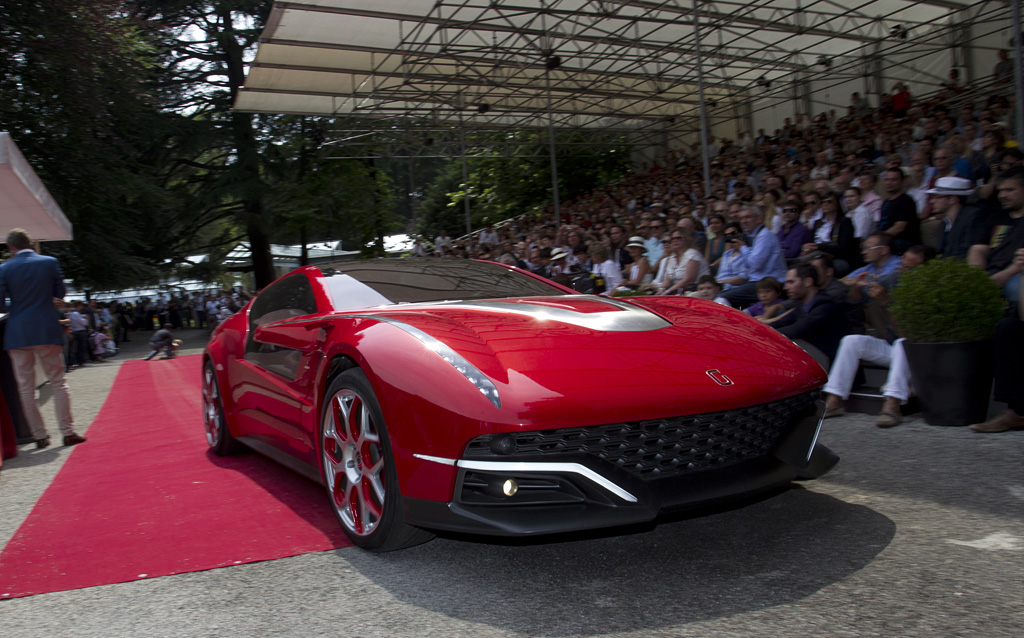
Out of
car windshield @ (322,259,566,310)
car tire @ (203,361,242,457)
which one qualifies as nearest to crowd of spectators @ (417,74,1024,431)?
car windshield @ (322,259,566,310)

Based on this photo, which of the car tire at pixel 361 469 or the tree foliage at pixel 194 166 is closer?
the car tire at pixel 361 469

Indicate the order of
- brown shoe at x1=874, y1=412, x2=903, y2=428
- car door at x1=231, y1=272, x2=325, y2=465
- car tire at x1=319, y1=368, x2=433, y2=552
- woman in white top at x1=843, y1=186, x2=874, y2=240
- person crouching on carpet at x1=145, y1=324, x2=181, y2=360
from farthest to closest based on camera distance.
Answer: person crouching on carpet at x1=145, y1=324, x2=181, y2=360
woman in white top at x1=843, y1=186, x2=874, y2=240
brown shoe at x1=874, y1=412, x2=903, y2=428
car door at x1=231, y1=272, x2=325, y2=465
car tire at x1=319, y1=368, x2=433, y2=552

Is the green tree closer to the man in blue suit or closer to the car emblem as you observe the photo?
the man in blue suit

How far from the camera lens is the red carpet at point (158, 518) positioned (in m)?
3.43

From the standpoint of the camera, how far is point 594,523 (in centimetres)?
262

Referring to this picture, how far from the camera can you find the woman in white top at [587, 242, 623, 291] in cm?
983

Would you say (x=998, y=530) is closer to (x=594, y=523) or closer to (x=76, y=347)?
(x=594, y=523)

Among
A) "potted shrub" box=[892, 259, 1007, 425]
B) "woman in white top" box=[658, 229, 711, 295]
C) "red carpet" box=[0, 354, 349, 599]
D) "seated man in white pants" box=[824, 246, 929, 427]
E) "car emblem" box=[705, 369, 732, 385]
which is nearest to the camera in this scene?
"car emblem" box=[705, 369, 732, 385]

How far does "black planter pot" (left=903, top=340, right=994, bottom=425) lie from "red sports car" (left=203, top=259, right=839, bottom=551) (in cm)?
163

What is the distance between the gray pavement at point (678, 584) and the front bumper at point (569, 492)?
176mm

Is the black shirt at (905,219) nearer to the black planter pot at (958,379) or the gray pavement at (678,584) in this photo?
the black planter pot at (958,379)

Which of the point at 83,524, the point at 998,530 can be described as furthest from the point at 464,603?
the point at 83,524

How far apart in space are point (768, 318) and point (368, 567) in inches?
164

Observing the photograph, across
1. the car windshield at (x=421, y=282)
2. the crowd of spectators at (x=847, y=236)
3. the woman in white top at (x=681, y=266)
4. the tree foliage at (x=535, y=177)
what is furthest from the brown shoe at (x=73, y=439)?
the tree foliage at (x=535, y=177)
